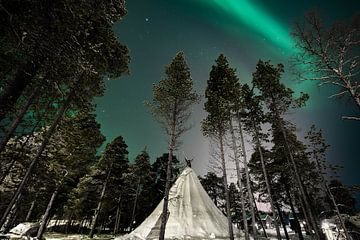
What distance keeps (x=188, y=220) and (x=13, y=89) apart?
15033 millimetres

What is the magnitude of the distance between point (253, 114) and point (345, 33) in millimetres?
11842

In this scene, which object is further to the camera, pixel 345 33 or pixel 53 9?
pixel 345 33

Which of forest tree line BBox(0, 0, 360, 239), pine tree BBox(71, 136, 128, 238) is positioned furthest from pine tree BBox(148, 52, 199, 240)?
pine tree BBox(71, 136, 128, 238)

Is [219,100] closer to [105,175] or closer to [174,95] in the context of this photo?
[174,95]

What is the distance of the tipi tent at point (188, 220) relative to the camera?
49.2 feet

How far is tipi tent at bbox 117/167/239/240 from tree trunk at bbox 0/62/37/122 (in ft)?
35.4

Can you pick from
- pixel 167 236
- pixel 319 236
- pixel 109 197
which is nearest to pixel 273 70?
pixel 319 236

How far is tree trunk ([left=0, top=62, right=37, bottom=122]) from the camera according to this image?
23.0ft

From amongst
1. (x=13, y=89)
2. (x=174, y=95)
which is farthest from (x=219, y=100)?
(x=13, y=89)

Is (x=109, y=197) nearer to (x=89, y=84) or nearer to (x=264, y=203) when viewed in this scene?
(x=89, y=84)

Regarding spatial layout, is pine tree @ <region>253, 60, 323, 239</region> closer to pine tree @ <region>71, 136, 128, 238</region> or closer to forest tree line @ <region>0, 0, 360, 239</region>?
forest tree line @ <region>0, 0, 360, 239</region>

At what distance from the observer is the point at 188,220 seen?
16.4 m

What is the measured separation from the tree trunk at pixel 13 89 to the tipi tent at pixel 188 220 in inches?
425

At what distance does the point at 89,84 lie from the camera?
11.8 metres
